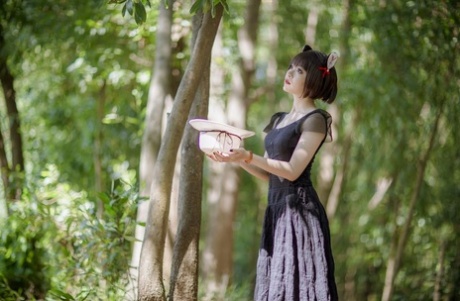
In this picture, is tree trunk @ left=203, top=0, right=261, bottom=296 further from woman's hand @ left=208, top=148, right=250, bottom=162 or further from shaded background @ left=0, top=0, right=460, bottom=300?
woman's hand @ left=208, top=148, right=250, bottom=162

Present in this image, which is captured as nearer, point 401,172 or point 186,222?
point 186,222

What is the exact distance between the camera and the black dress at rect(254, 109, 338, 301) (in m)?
2.54

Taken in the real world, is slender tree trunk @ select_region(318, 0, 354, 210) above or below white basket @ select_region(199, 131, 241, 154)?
above

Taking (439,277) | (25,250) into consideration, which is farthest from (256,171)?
(439,277)

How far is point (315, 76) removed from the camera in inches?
104

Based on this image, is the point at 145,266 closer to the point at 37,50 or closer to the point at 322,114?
the point at 322,114

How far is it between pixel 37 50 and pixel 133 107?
1.16 meters

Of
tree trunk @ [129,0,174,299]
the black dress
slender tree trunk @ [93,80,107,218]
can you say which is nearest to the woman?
the black dress

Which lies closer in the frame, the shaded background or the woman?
the woman

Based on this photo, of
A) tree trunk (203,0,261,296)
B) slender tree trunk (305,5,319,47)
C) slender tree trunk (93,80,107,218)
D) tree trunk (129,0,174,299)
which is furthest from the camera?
slender tree trunk (305,5,319,47)

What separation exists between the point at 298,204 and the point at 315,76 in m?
0.55

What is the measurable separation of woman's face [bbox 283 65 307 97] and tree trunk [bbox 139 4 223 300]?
44 cm

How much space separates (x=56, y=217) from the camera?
4.13 m

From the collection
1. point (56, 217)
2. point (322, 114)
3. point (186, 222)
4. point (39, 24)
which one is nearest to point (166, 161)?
point (186, 222)
